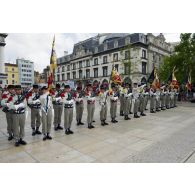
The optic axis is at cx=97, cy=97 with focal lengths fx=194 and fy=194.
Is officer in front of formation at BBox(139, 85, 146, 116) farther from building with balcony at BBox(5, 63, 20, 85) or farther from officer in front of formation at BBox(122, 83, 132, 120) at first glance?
building with balcony at BBox(5, 63, 20, 85)

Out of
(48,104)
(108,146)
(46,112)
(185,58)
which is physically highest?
(185,58)

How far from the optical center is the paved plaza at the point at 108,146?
4.93 metres

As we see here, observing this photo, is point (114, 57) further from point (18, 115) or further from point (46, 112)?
point (18, 115)

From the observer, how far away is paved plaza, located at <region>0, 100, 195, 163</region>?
493 cm

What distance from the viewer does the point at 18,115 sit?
6.01 meters

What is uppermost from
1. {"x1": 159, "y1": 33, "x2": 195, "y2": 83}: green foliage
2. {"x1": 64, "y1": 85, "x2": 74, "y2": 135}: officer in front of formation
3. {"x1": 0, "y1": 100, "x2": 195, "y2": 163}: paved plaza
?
{"x1": 159, "y1": 33, "x2": 195, "y2": 83}: green foliage

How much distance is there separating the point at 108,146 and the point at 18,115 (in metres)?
2.93

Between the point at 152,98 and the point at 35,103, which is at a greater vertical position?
the point at 35,103

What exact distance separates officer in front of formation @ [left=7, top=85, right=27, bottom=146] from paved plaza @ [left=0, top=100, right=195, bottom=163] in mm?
312

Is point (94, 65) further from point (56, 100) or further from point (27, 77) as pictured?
point (27, 77)

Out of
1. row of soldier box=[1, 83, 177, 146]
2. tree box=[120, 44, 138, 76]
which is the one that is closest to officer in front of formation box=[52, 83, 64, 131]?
row of soldier box=[1, 83, 177, 146]

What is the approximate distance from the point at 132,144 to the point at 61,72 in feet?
192

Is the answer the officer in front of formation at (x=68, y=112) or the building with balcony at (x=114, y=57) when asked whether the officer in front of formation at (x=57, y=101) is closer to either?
the officer in front of formation at (x=68, y=112)

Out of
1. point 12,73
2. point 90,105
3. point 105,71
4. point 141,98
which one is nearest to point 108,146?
point 90,105
